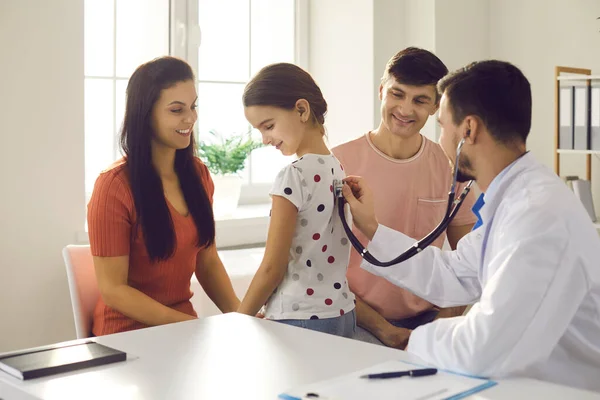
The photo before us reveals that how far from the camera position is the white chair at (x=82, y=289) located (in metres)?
2.15

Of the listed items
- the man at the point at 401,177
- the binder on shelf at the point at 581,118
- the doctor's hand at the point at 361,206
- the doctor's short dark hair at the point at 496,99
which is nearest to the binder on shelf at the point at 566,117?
the binder on shelf at the point at 581,118

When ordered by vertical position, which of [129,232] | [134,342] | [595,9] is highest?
[595,9]

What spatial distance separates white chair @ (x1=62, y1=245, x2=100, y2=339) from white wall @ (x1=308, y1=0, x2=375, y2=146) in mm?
1641

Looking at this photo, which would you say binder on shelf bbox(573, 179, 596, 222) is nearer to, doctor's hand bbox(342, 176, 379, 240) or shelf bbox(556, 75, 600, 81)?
shelf bbox(556, 75, 600, 81)

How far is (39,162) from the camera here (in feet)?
8.62

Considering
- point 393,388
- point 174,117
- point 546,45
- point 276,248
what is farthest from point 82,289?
point 546,45

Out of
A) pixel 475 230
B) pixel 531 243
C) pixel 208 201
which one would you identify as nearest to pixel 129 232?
pixel 208 201

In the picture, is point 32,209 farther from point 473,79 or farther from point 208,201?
point 473,79

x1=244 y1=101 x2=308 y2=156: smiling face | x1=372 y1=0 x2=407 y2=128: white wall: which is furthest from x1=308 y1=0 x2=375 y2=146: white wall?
x1=244 y1=101 x2=308 y2=156: smiling face

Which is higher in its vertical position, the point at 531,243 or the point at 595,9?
the point at 595,9

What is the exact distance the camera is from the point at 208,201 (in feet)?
7.45

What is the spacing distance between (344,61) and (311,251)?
184 centimetres

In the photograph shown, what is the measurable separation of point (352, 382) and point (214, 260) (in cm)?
112

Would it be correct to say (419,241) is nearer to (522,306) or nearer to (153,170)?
(522,306)
